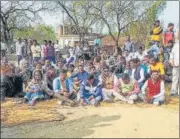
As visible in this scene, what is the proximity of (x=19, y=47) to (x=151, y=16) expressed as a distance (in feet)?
49.4

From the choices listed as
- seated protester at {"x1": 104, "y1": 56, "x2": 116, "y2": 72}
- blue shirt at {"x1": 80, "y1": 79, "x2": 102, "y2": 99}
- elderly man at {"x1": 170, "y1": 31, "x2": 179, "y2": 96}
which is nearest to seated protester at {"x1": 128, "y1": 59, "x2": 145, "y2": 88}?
elderly man at {"x1": 170, "y1": 31, "x2": 179, "y2": 96}

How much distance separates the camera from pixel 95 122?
27.3ft

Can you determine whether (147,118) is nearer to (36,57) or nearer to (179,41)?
(179,41)

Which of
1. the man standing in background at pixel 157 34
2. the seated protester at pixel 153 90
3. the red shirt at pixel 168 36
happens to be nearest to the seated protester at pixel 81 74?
the seated protester at pixel 153 90

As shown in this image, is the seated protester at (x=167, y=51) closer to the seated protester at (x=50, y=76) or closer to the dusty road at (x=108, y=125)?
the seated protester at (x=50, y=76)

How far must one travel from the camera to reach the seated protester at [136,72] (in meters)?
11.5

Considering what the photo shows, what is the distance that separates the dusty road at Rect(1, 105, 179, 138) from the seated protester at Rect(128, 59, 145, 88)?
1909mm

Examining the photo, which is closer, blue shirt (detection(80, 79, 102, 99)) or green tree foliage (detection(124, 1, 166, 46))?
blue shirt (detection(80, 79, 102, 99))

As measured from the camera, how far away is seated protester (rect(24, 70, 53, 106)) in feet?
35.7

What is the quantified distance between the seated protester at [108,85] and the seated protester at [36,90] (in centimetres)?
144

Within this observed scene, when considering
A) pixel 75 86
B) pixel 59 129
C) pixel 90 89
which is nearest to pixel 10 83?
pixel 75 86

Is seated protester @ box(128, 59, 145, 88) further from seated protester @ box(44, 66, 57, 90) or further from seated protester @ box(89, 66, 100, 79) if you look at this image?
seated protester @ box(44, 66, 57, 90)

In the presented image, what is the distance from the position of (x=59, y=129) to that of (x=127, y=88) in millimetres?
3505

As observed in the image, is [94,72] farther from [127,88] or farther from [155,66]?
[155,66]
